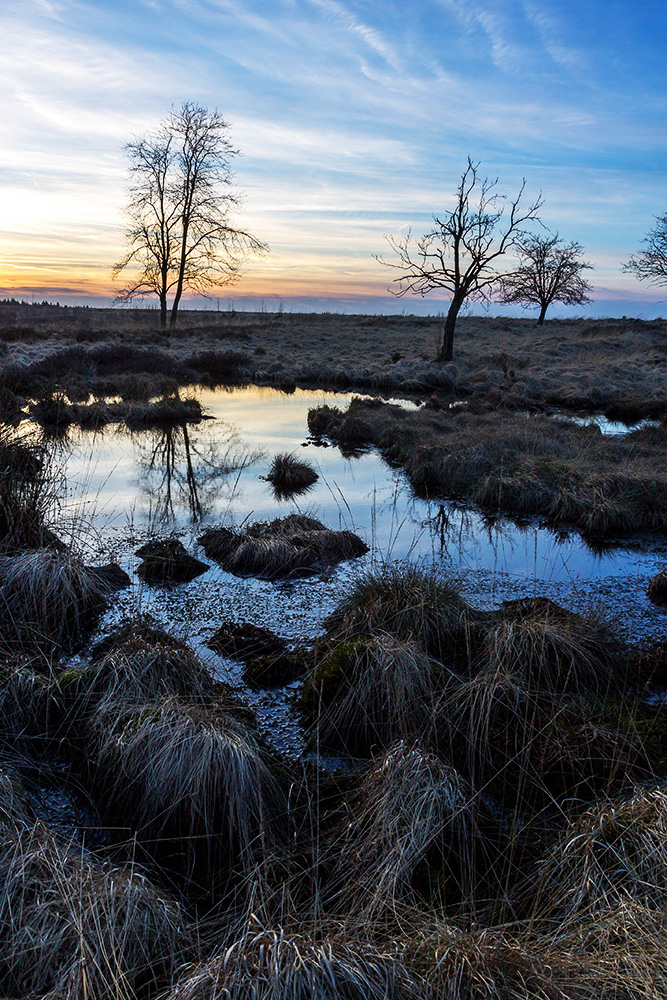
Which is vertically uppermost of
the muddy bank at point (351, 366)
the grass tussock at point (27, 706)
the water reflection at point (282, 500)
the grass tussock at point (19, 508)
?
the muddy bank at point (351, 366)

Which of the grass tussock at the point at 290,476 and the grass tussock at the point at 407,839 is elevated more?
the grass tussock at the point at 290,476

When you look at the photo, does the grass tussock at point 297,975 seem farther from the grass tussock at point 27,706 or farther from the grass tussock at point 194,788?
the grass tussock at point 27,706

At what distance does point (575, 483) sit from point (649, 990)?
294 inches

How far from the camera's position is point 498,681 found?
12.5 feet

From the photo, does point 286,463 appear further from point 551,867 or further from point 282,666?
point 551,867

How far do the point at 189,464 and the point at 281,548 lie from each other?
4.72 m

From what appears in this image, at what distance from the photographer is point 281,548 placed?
648cm

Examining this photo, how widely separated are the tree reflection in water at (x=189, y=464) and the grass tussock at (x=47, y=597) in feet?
8.15

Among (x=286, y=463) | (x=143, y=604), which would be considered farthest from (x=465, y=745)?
(x=286, y=463)

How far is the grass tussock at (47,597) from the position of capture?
4668 millimetres

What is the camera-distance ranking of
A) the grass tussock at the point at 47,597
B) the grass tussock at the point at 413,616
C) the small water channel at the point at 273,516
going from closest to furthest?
1. the grass tussock at the point at 413,616
2. the grass tussock at the point at 47,597
3. the small water channel at the point at 273,516

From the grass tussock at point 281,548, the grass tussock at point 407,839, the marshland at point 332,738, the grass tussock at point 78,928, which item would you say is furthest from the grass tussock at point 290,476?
the grass tussock at point 78,928

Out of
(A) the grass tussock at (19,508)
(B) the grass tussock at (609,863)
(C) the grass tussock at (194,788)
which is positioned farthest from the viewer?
(A) the grass tussock at (19,508)

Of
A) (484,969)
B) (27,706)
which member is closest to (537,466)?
(27,706)
